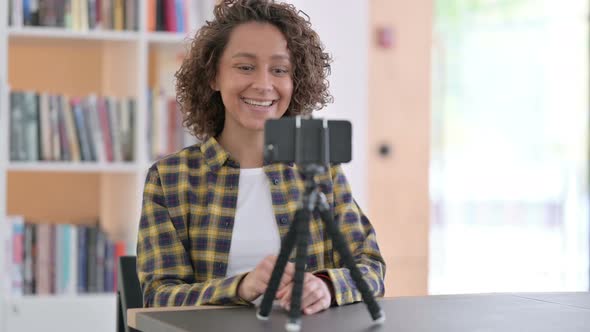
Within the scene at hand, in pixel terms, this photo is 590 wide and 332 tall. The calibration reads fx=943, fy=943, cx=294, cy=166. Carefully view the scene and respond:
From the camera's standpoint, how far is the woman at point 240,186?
1676 mm

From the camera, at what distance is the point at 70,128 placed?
2936 mm

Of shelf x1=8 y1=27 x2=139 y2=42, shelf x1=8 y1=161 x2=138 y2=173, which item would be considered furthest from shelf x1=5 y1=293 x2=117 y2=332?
shelf x1=8 y1=27 x2=139 y2=42

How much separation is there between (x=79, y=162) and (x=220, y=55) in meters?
1.25

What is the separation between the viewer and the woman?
1.68m

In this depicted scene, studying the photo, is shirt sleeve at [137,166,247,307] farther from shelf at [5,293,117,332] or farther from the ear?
shelf at [5,293,117,332]

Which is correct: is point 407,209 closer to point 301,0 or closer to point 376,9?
point 376,9

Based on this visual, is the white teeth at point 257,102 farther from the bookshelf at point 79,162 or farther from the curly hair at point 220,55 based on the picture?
the bookshelf at point 79,162

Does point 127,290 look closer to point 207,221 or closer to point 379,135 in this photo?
point 207,221

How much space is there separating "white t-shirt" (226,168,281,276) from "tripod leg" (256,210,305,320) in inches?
14.6

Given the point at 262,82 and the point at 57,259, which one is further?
the point at 57,259

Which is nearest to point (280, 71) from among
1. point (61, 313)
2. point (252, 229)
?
point (252, 229)

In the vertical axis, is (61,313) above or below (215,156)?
below

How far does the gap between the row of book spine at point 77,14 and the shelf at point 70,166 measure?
16.6 inches

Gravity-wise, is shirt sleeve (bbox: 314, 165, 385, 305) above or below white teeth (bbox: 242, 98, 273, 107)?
below
